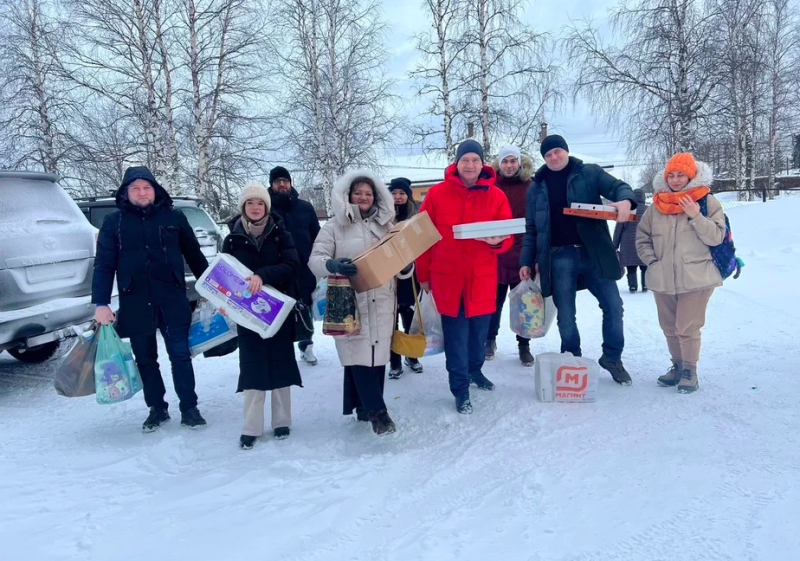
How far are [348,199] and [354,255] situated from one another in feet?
1.22

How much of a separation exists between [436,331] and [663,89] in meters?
13.2

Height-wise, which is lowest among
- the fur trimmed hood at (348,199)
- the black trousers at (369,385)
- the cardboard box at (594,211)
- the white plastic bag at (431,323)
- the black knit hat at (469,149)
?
the black trousers at (369,385)

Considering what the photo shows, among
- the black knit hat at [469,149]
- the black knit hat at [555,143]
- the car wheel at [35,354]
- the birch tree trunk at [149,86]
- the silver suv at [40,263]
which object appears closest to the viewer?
the black knit hat at [469,149]

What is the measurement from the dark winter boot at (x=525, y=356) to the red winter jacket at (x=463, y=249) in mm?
1287

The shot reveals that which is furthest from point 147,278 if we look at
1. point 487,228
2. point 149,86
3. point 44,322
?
point 149,86

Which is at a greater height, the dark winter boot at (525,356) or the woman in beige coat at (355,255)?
the woman in beige coat at (355,255)

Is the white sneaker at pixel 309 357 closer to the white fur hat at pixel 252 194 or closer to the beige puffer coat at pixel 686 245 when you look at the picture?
the white fur hat at pixel 252 194

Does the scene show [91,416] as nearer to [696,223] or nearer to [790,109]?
[696,223]

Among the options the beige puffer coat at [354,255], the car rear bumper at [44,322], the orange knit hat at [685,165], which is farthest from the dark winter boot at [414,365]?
the car rear bumper at [44,322]

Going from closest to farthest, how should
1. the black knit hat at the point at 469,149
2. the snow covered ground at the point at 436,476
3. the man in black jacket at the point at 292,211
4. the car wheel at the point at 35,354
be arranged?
the snow covered ground at the point at 436,476 → the black knit hat at the point at 469,149 → the man in black jacket at the point at 292,211 → the car wheel at the point at 35,354

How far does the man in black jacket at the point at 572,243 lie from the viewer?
3.86 metres

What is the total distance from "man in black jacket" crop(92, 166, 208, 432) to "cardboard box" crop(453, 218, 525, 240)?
2007mm

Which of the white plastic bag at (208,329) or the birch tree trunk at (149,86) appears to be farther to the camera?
the birch tree trunk at (149,86)

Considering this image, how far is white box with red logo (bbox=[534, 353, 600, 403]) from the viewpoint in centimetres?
363
